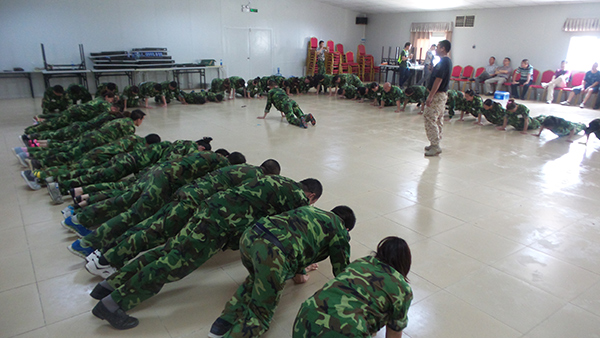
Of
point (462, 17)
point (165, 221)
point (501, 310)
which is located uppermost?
point (462, 17)

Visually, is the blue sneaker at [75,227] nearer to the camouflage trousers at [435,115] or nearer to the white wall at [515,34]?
the camouflage trousers at [435,115]

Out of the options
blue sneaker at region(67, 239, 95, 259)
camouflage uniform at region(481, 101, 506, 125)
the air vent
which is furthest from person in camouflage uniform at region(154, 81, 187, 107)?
the air vent

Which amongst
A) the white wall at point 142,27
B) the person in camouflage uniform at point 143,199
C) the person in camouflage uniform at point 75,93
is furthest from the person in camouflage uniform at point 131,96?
the person in camouflage uniform at point 143,199

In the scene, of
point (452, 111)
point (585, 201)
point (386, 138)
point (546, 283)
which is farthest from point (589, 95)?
point (546, 283)

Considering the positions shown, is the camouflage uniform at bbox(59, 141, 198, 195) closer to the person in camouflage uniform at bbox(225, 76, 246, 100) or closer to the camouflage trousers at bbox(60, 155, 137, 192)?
the camouflage trousers at bbox(60, 155, 137, 192)

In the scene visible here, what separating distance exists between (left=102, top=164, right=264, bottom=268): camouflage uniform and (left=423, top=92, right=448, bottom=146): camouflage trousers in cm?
338

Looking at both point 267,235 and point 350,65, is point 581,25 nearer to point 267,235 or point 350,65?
point 350,65

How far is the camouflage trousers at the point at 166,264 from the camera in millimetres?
2105

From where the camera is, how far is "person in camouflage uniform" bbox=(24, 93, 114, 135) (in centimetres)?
562

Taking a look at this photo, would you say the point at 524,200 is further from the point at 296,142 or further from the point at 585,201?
the point at 296,142

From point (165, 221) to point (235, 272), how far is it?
571mm

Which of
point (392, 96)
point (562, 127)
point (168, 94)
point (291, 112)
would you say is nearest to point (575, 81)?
point (392, 96)

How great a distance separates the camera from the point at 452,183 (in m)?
4.39

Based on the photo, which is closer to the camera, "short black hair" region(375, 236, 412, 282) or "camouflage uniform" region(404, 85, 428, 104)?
"short black hair" region(375, 236, 412, 282)
